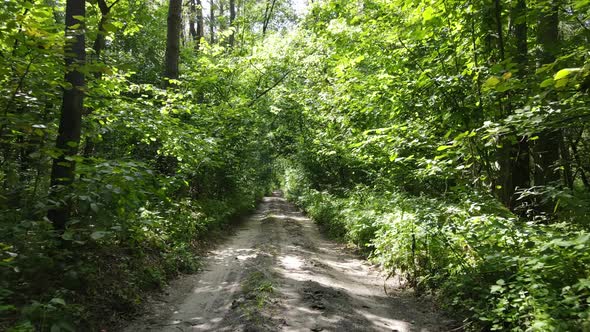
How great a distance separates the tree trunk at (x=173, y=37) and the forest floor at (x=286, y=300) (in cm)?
597

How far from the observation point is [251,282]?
23.6 ft

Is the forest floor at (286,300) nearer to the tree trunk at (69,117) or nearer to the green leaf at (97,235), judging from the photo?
the tree trunk at (69,117)

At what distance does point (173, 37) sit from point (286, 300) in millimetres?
9146

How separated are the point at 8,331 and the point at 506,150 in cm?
763

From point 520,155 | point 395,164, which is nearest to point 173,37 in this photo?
point 395,164

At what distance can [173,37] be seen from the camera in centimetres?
1177

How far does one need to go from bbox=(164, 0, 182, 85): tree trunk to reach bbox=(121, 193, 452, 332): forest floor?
5971mm

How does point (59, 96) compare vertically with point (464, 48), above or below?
below

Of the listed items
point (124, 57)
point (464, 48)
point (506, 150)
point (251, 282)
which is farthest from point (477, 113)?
point (124, 57)

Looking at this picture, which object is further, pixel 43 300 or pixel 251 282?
pixel 251 282

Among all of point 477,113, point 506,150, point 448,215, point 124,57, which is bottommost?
point 448,215

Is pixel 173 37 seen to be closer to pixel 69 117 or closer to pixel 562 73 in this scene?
pixel 69 117

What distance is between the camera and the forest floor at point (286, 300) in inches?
213

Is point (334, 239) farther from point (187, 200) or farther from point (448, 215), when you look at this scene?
point (448, 215)
